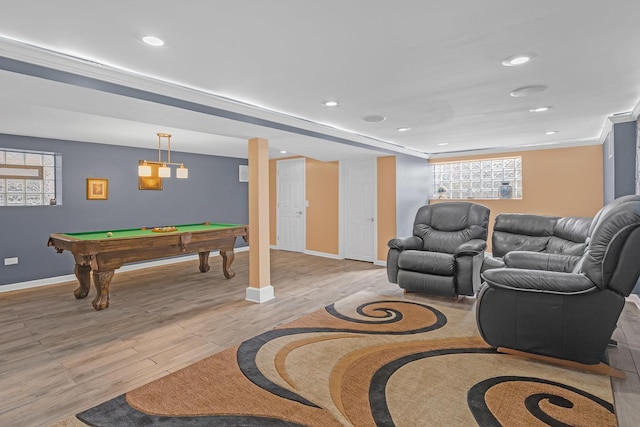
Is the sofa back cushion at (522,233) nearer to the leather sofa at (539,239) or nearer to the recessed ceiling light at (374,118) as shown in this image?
the leather sofa at (539,239)

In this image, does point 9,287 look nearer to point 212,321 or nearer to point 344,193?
point 212,321

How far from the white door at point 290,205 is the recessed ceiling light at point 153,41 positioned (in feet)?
18.9

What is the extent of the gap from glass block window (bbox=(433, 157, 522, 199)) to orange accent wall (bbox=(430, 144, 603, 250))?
→ 0.16 metres

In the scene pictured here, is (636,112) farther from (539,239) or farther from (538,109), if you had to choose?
(539,239)

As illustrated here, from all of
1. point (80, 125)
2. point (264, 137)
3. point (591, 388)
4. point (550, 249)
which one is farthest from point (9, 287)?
point (550, 249)

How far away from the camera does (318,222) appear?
25.2 ft

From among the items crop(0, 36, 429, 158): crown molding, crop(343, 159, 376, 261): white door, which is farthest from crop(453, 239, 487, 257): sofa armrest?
crop(343, 159, 376, 261): white door

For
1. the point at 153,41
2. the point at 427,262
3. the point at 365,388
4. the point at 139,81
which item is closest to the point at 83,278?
the point at 139,81

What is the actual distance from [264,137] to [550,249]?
3490mm

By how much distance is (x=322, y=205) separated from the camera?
7.60m

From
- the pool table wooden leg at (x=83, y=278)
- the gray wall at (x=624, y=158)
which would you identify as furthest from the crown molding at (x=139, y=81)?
the gray wall at (x=624, y=158)

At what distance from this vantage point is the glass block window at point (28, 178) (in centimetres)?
495

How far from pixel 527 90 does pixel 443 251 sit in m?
2.21

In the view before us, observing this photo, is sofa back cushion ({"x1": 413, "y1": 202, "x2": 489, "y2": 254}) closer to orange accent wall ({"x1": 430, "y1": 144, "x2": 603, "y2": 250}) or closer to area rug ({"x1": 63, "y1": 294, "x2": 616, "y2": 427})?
area rug ({"x1": 63, "y1": 294, "x2": 616, "y2": 427})
